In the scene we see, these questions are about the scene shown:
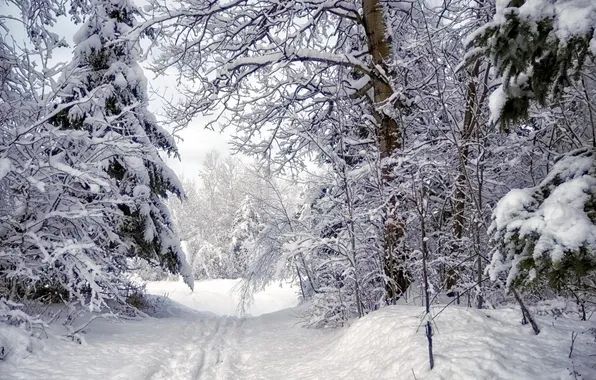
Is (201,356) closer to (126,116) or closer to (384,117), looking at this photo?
(384,117)

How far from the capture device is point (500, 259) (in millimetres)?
2295

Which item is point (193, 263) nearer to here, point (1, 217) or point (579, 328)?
point (1, 217)

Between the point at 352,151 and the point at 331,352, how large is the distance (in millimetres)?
3879

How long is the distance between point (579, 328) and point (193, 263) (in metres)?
32.8

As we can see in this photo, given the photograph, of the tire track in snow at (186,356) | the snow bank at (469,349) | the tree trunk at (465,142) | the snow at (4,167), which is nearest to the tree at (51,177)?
the snow at (4,167)

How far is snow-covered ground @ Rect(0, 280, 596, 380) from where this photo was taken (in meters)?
2.91

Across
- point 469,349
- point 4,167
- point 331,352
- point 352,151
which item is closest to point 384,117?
point 352,151

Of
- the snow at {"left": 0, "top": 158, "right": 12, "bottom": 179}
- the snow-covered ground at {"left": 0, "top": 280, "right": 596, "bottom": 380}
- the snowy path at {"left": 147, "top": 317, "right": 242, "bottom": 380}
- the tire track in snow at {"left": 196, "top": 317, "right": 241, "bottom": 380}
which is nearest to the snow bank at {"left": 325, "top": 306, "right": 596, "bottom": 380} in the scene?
the snow-covered ground at {"left": 0, "top": 280, "right": 596, "bottom": 380}

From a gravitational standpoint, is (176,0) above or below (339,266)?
above

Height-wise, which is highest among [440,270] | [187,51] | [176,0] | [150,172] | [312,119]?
[176,0]

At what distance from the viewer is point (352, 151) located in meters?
7.31

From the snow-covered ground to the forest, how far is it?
8.6 inches

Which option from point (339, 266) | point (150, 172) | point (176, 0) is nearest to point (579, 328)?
point (339, 266)

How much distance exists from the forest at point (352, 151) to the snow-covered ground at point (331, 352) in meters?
0.22
